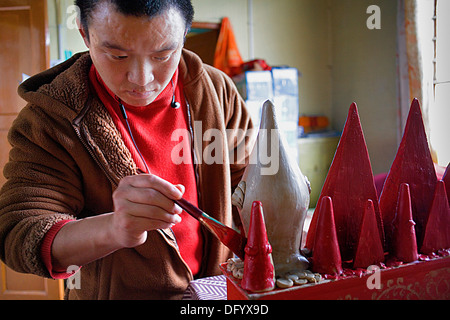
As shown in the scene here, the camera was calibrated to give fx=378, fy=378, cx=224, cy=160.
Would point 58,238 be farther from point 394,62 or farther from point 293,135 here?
point 394,62

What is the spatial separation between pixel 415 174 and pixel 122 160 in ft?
2.21

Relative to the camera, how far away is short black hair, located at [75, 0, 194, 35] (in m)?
0.71

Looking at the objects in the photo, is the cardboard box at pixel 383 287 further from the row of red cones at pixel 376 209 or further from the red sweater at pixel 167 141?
the red sweater at pixel 167 141

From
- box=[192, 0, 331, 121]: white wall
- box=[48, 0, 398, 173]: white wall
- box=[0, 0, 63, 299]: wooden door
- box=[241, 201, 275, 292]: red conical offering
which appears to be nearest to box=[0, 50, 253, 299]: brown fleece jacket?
box=[241, 201, 275, 292]: red conical offering

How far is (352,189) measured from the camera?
0.75 meters

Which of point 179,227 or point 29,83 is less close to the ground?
point 29,83

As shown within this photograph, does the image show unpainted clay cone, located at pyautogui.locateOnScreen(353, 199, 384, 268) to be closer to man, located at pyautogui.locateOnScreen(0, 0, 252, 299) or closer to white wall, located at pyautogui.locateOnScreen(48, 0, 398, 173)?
man, located at pyautogui.locateOnScreen(0, 0, 252, 299)

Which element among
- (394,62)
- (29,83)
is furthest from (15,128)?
(394,62)

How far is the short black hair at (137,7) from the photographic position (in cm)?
71

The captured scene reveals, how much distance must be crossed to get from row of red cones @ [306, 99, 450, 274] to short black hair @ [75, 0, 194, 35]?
42cm

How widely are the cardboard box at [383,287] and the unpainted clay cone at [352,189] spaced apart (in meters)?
0.08

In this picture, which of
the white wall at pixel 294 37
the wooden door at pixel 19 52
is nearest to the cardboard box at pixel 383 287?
the wooden door at pixel 19 52
